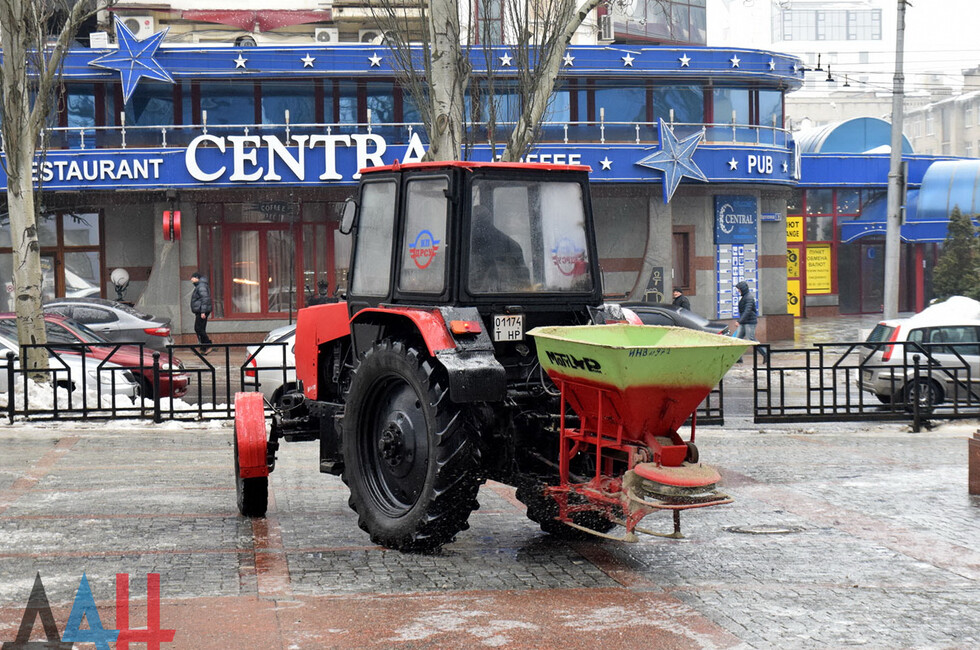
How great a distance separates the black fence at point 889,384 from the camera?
15.4 m

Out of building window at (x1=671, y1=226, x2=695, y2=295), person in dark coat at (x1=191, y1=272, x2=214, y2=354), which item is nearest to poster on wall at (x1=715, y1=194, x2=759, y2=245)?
building window at (x1=671, y1=226, x2=695, y2=295)

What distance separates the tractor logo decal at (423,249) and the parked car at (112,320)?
16357 millimetres

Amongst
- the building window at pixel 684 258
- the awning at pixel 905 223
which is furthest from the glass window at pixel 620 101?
the awning at pixel 905 223

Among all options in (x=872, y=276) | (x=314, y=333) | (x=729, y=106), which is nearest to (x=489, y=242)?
(x=314, y=333)

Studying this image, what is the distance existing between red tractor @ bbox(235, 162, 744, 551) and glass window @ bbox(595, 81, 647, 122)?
23559 mm

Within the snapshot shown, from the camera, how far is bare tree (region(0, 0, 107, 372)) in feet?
57.1

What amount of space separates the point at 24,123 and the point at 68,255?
14104 millimetres

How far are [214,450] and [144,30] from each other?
2278cm

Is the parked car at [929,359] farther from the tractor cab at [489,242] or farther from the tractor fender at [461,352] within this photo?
the tractor fender at [461,352]

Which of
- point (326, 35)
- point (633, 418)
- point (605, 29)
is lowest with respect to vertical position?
point (633, 418)

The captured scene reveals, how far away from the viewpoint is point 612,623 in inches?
249

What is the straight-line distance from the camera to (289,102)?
30922 millimetres

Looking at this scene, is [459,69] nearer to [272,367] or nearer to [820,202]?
[272,367]

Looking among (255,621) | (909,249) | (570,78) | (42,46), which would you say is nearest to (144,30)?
(570,78)
